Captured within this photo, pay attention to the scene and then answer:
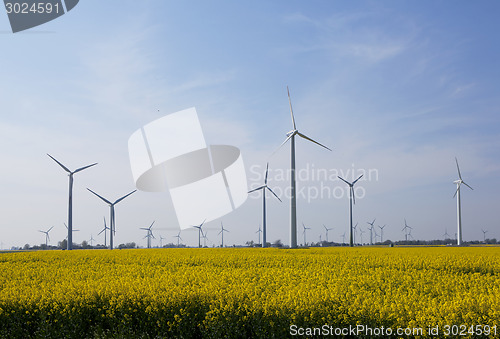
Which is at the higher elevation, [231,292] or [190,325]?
[231,292]

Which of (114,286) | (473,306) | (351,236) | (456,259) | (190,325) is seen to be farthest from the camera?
(351,236)

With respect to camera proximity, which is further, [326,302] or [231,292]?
[231,292]

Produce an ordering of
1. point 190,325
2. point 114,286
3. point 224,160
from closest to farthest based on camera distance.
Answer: point 190,325, point 114,286, point 224,160

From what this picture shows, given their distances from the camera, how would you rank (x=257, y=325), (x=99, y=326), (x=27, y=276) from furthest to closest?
(x=27, y=276) → (x=99, y=326) → (x=257, y=325)

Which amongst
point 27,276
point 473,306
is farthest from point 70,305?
point 473,306

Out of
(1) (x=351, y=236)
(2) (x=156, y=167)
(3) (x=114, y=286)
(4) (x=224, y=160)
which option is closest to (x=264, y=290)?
(3) (x=114, y=286)

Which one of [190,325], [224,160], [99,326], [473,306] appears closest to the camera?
[473,306]

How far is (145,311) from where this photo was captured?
10.8 meters

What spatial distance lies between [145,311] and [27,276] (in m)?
10.3

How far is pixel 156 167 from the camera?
33.0m

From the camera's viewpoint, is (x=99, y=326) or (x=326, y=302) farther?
(x=99, y=326)

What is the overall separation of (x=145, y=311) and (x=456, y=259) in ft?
59.9

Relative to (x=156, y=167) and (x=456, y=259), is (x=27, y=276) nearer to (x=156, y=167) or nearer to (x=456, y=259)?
(x=156, y=167)

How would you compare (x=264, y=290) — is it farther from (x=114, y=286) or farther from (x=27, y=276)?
(x=27, y=276)
